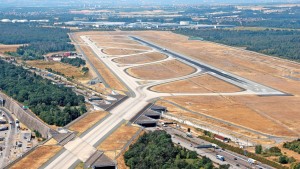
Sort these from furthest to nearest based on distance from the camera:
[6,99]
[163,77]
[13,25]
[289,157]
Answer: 1. [13,25]
2. [163,77]
3. [6,99]
4. [289,157]

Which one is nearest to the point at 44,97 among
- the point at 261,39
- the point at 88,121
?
the point at 88,121

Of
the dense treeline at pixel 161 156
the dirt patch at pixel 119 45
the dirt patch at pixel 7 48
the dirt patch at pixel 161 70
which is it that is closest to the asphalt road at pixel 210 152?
the dense treeline at pixel 161 156

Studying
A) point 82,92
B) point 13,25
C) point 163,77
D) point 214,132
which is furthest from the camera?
point 13,25

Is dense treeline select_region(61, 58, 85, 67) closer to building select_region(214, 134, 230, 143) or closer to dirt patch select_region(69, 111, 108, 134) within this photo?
dirt patch select_region(69, 111, 108, 134)

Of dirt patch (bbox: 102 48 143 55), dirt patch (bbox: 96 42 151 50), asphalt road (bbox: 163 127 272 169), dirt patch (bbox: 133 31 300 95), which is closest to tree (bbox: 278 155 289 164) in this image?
asphalt road (bbox: 163 127 272 169)

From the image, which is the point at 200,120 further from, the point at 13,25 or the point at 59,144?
the point at 13,25

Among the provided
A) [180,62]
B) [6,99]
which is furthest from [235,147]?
[180,62]
